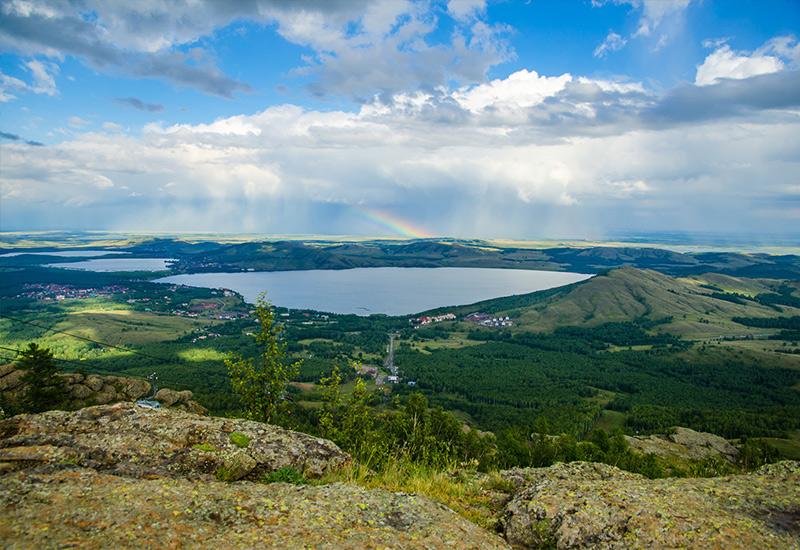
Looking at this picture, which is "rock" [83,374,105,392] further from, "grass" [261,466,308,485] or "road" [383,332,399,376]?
"road" [383,332,399,376]

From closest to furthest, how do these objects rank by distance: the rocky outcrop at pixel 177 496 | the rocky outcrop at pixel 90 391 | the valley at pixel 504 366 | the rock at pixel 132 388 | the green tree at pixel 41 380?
the rocky outcrop at pixel 177 496 → the green tree at pixel 41 380 → the rocky outcrop at pixel 90 391 → the rock at pixel 132 388 → the valley at pixel 504 366

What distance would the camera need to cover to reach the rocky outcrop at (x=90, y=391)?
41.9 m

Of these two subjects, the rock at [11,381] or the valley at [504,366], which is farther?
the valley at [504,366]

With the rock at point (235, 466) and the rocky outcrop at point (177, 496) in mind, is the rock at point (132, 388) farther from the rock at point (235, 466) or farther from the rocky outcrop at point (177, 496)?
the rock at point (235, 466)

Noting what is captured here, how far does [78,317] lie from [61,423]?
20510 centimetres

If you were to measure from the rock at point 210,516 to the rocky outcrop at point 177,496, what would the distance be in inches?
0.8

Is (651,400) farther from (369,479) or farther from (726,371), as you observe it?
(369,479)

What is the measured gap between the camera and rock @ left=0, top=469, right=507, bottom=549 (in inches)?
282

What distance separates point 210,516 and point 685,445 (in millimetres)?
83330

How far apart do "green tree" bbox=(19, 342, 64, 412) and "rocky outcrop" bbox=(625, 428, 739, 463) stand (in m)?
71.7

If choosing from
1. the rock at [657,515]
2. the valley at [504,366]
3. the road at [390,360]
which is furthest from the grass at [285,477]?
the road at [390,360]

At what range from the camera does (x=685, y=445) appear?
6950 cm

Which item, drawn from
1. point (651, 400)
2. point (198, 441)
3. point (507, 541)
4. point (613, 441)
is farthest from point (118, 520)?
point (651, 400)

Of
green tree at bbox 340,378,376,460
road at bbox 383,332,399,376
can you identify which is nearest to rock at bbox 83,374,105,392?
green tree at bbox 340,378,376,460
